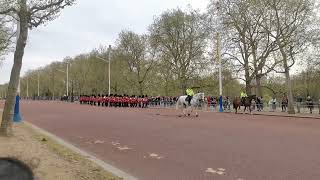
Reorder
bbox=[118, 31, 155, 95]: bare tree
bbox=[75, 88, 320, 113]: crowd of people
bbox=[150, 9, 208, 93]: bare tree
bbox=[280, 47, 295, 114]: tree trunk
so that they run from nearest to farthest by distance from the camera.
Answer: bbox=[280, 47, 295, 114]: tree trunk, bbox=[75, 88, 320, 113]: crowd of people, bbox=[150, 9, 208, 93]: bare tree, bbox=[118, 31, 155, 95]: bare tree

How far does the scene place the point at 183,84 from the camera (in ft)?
259

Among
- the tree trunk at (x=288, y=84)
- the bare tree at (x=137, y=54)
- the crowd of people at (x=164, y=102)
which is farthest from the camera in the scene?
the bare tree at (x=137, y=54)

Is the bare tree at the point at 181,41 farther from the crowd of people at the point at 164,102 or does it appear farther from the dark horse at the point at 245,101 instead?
the dark horse at the point at 245,101

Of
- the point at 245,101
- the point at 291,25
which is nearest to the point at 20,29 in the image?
the point at 245,101

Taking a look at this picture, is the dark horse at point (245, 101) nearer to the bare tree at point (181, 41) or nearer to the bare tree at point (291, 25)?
the bare tree at point (291, 25)

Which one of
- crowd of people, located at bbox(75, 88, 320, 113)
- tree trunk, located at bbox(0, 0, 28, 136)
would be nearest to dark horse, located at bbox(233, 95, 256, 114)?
crowd of people, located at bbox(75, 88, 320, 113)

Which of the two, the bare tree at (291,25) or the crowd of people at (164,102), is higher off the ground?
the bare tree at (291,25)

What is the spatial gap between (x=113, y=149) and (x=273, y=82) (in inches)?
2558

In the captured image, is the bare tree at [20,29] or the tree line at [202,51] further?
the tree line at [202,51]

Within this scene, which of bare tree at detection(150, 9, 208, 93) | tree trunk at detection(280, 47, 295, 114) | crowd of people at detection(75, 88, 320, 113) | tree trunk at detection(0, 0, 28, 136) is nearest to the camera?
tree trunk at detection(0, 0, 28, 136)

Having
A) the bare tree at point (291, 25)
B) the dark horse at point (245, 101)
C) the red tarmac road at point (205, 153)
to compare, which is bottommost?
the red tarmac road at point (205, 153)

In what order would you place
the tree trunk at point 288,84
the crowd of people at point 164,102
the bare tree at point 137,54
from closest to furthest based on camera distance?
the tree trunk at point 288,84, the crowd of people at point 164,102, the bare tree at point 137,54

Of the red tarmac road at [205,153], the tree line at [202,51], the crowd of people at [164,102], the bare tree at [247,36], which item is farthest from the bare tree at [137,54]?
the red tarmac road at [205,153]

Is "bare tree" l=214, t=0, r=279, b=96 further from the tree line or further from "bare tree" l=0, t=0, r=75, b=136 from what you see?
"bare tree" l=0, t=0, r=75, b=136
